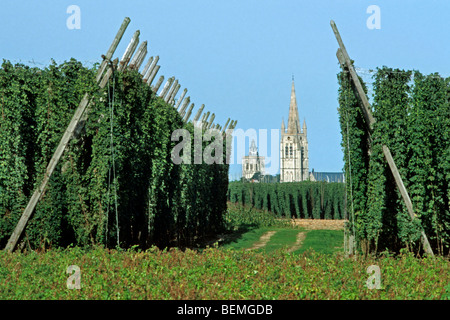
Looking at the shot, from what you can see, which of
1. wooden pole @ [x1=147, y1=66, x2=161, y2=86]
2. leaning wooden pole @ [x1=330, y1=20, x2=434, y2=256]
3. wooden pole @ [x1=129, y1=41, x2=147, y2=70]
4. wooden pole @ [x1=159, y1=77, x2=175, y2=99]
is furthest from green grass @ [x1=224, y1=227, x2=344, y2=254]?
wooden pole @ [x1=129, y1=41, x2=147, y2=70]

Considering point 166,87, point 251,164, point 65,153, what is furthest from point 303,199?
point 251,164

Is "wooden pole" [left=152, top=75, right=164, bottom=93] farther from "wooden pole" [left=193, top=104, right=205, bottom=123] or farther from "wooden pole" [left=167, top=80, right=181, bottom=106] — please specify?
"wooden pole" [left=193, top=104, right=205, bottom=123]

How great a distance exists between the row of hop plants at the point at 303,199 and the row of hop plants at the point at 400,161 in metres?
24.8

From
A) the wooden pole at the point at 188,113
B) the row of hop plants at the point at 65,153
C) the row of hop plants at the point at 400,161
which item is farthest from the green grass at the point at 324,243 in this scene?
the row of hop plants at the point at 65,153

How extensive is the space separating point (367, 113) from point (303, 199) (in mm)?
25773

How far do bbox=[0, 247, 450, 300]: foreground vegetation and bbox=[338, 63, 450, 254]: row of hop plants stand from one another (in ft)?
8.07

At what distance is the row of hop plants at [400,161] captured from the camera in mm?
11008

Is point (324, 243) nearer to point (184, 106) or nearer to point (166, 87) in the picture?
point (184, 106)

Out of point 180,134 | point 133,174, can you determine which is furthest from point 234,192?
point 133,174

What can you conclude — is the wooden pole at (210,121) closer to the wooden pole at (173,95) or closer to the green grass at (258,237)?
the green grass at (258,237)
